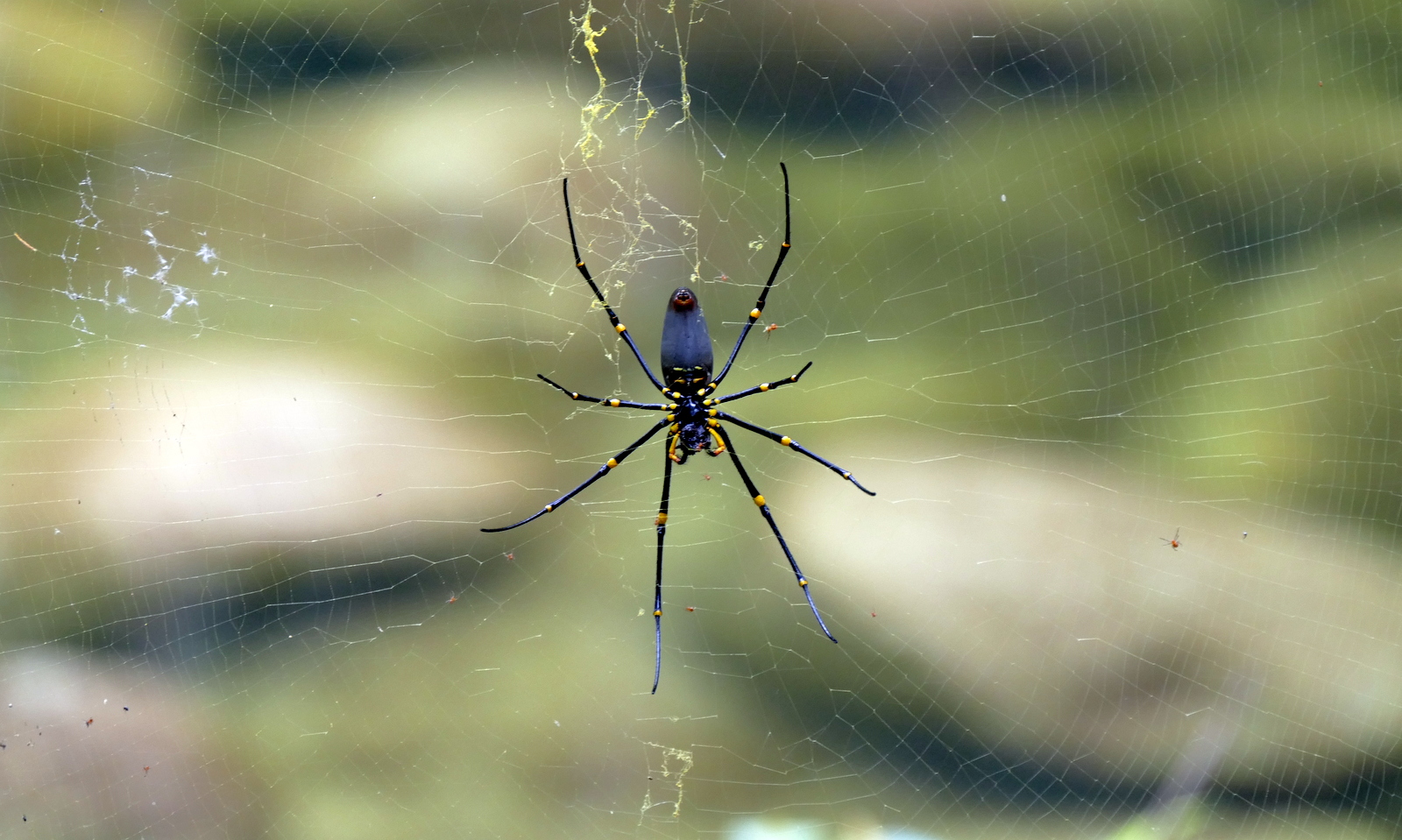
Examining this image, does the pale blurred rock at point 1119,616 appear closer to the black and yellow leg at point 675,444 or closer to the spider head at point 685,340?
the black and yellow leg at point 675,444

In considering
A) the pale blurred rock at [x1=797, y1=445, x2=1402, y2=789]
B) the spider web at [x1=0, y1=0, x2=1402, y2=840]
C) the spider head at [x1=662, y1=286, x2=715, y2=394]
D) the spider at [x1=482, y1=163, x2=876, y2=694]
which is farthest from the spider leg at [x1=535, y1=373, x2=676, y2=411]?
the pale blurred rock at [x1=797, y1=445, x2=1402, y2=789]

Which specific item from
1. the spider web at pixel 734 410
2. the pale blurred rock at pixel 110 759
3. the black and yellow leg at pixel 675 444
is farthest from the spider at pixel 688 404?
the pale blurred rock at pixel 110 759

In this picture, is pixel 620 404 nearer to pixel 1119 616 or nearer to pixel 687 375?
pixel 687 375

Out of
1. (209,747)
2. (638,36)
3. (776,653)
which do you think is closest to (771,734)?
(776,653)

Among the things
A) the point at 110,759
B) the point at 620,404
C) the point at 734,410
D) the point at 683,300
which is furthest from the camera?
the point at 734,410

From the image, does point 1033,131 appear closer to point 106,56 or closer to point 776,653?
point 776,653

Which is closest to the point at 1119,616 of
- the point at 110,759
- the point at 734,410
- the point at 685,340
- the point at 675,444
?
the point at 734,410
